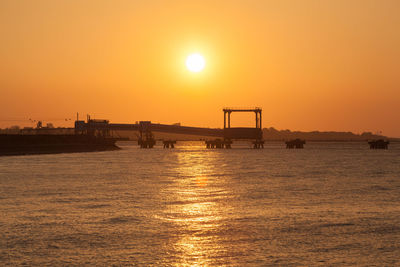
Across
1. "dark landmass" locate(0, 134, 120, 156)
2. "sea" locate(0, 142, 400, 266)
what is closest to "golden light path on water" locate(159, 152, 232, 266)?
"sea" locate(0, 142, 400, 266)

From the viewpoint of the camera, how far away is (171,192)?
44656 mm

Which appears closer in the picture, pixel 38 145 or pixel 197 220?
pixel 197 220

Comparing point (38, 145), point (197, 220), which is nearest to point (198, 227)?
point (197, 220)

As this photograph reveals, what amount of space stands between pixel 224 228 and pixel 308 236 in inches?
154

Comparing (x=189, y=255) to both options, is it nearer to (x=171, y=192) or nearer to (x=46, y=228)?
(x=46, y=228)

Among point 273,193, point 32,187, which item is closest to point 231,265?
point 273,193

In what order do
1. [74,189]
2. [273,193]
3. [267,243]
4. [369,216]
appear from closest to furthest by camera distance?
1. [267,243]
2. [369,216]
3. [273,193]
4. [74,189]

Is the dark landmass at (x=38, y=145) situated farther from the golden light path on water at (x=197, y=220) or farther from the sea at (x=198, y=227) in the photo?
the sea at (x=198, y=227)

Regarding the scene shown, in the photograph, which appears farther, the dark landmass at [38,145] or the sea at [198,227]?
the dark landmass at [38,145]

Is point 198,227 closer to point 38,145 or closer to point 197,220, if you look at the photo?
point 197,220

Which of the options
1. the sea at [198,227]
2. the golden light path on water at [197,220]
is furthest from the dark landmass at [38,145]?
the sea at [198,227]

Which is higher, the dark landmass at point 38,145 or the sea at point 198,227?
the dark landmass at point 38,145

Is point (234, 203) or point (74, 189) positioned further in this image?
point (74, 189)

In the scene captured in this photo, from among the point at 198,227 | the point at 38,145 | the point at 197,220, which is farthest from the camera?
the point at 38,145
